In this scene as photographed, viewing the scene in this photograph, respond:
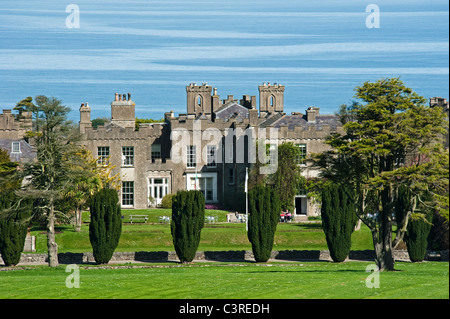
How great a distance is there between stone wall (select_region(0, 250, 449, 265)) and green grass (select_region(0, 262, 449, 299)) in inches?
142

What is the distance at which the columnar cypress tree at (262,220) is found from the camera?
46.8 m

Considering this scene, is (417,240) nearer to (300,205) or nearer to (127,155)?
(300,205)

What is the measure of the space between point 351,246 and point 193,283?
18632 mm

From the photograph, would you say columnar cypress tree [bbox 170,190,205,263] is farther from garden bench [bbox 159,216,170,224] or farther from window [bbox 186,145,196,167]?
window [bbox 186,145,196,167]

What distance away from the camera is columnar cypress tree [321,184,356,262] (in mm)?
46625

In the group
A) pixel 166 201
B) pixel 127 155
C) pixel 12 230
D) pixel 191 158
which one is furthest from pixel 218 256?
pixel 191 158

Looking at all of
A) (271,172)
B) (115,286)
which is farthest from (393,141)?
(271,172)

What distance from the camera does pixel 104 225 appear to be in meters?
46.6

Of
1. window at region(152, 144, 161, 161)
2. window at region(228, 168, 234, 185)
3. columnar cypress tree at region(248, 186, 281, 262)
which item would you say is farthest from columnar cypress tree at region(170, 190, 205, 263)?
window at region(152, 144, 161, 161)

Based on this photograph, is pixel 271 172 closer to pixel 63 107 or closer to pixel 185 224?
pixel 185 224

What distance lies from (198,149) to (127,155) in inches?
212

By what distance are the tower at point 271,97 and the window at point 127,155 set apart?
1460cm

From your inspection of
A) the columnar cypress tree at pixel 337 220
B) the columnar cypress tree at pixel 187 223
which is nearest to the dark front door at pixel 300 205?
the columnar cypress tree at pixel 337 220

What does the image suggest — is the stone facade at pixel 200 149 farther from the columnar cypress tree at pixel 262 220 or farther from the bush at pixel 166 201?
Answer: the columnar cypress tree at pixel 262 220
